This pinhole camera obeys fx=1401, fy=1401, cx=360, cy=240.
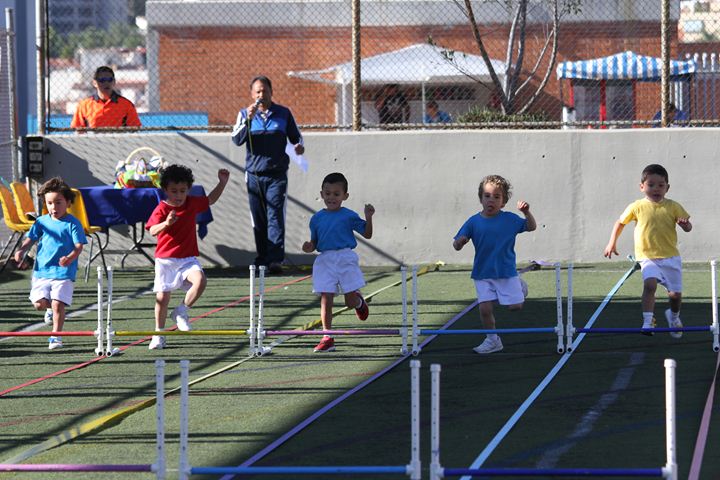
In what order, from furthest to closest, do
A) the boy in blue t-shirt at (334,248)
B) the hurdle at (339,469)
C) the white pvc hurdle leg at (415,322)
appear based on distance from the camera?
the boy in blue t-shirt at (334,248) → the white pvc hurdle leg at (415,322) → the hurdle at (339,469)

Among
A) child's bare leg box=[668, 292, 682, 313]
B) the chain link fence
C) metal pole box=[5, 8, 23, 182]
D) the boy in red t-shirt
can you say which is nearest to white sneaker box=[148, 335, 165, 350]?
the boy in red t-shirt

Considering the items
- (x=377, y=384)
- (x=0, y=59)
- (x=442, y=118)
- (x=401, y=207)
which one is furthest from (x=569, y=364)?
(x=0, y=59)

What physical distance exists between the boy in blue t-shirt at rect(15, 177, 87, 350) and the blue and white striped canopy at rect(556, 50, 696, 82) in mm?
9287

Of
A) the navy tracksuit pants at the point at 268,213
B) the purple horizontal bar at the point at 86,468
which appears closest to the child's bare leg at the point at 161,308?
the navy tracksuit pants at the point at 268,213

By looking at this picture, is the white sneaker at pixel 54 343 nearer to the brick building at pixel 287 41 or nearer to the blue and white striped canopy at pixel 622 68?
the blue and white striped canopy at pixel 622 68

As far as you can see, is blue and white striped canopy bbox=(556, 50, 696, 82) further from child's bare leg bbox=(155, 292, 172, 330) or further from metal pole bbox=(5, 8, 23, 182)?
child's bare leg bbox=(155, 292, 172, 330)

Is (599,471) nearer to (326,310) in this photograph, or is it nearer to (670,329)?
(670,329)

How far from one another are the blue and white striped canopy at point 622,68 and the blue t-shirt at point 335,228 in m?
8.19

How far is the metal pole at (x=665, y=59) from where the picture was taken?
16938mm

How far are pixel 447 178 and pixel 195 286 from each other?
252 inches

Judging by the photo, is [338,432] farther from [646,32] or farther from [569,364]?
[646,32]

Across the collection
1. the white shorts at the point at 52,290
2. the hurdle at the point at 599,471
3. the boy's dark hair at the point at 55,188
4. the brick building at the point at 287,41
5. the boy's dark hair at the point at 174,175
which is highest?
the brick building at the point at 287,41

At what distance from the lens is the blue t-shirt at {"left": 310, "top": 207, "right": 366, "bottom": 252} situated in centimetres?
1112

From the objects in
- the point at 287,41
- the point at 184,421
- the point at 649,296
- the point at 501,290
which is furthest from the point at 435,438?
the point at 287,41
